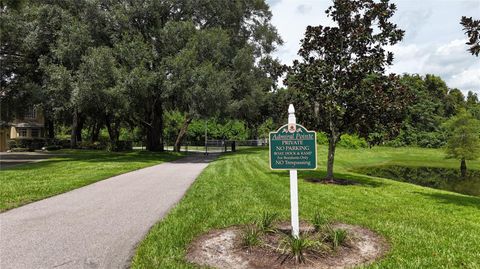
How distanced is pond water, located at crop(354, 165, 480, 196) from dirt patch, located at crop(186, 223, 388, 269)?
1580 cm

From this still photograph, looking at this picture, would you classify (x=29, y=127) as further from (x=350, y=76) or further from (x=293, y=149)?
(x=293, y=149)

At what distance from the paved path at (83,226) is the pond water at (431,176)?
1527 centimetres

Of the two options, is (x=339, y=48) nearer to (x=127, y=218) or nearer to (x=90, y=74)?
(x=127, y=218)

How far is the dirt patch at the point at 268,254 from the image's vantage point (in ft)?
17.4

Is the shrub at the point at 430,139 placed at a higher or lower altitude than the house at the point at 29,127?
lower

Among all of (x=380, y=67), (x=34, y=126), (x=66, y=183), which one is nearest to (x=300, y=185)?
(x=380, y=67)

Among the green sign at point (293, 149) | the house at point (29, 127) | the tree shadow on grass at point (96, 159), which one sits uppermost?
the house at point (29, 127)

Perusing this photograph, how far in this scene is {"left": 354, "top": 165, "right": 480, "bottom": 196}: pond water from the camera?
21156 millimetres

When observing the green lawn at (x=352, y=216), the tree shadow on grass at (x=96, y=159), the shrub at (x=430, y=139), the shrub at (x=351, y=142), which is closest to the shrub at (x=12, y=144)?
the tree shadow on grass at (x=96, y=159)

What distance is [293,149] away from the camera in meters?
6.31

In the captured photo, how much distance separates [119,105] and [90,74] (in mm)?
2540

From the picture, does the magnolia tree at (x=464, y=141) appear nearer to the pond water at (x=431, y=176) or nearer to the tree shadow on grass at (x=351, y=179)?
the pond water at (x=431, y=176)

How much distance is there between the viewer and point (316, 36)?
14.4 metres

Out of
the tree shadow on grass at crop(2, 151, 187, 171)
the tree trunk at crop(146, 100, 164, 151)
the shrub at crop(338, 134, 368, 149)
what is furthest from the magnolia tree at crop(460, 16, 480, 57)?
the shrub at crop(338, 134, 368, 149)
